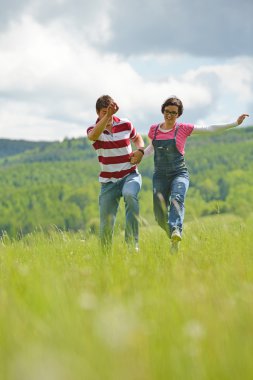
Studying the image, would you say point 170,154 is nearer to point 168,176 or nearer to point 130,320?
point 168,176

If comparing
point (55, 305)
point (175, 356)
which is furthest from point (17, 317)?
point (175, 356)

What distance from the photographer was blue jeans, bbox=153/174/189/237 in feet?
22.8

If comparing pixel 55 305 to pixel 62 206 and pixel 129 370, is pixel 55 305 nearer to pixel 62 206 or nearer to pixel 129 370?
pixel 129 370

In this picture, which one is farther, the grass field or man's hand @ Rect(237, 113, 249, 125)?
man's hand @ Rect(237, 113, 249, 125)

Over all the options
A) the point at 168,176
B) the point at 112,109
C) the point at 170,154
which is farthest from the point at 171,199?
the point at 112,109

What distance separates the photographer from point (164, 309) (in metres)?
2.78

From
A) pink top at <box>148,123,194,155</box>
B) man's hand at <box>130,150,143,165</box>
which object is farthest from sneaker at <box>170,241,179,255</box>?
pink top at <box>148,123,194,155</box>

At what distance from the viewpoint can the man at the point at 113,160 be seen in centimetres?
702

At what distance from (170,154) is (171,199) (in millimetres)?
572

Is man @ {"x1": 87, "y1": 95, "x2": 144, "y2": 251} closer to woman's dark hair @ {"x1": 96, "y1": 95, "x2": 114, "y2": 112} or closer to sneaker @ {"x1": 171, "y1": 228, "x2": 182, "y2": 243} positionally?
woman's dark hair @ {"x1": 96, "y1": 95, "x2": 114, "y2": 112}

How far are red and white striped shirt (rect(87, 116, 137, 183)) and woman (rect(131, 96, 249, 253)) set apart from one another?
0.19 meters

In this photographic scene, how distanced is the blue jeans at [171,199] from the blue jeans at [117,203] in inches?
12.0

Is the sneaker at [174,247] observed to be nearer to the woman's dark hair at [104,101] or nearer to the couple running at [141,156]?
the couple running at [141,156]

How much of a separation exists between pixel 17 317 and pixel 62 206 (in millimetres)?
178220
